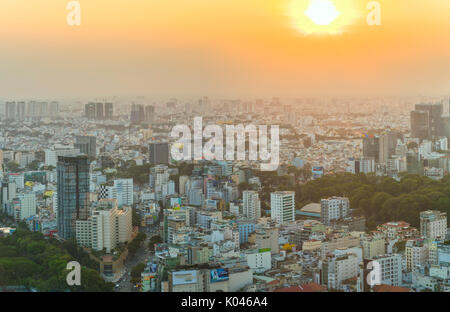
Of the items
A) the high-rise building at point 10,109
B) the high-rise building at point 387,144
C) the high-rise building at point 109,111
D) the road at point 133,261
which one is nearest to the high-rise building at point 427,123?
the high-rise building at point 387,144

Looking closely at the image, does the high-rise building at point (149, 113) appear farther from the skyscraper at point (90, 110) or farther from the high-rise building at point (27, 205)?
the high-rise building at point (27, 205)

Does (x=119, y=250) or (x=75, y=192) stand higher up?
(x=75, y=192)

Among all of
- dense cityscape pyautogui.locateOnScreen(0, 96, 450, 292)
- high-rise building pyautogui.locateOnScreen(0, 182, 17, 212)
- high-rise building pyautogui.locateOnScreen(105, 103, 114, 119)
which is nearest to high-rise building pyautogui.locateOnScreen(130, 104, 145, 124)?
dense cityscape pyautogui.locateOnScreen(0, 96, 450, 292)

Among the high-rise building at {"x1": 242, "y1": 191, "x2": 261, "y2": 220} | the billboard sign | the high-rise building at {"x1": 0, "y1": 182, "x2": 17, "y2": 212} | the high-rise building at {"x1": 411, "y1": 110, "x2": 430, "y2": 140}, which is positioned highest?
the high-rise building at {"x1": 411, "y1": 110, "x2": 430, "y2": 140}

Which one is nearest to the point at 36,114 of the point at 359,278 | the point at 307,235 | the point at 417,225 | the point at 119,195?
the point at 119,195

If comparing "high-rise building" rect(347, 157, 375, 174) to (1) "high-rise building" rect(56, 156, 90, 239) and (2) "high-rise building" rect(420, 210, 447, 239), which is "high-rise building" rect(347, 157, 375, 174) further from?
(1) "high-rise building" rect(56, 156, 90, 239)

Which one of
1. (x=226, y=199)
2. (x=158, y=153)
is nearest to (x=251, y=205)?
(x=226, y=199)

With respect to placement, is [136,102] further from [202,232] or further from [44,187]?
[202,232]
